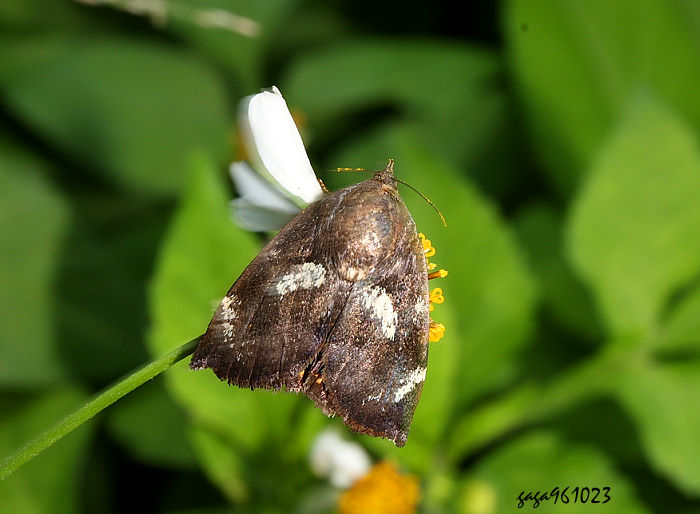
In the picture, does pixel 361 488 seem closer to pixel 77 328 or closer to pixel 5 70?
pixel 77 328

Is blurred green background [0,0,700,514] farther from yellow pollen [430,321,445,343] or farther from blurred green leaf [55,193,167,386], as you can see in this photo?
yellow pollen [430,321,445,343]

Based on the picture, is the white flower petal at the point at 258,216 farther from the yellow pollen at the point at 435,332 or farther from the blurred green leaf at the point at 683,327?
the blurred green leaf at the point at 683,327

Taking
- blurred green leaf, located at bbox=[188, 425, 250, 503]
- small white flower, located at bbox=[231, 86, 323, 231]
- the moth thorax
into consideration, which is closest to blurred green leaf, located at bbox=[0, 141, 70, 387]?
blurred green leaf, located at bbox=[188, 425, 250, 503]

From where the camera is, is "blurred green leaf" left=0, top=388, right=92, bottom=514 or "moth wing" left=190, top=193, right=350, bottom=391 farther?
"blurred green leaf" left=0, top=388, right=92, bottom=514

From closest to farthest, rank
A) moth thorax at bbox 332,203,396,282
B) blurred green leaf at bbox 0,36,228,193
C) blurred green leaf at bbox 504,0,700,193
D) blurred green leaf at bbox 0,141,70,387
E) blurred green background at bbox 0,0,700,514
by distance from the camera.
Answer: moth thorax at bbox 332,203,396,282, blurred green background at bbox 0,0,700,514, blurred green leaf at bbox 0,141,70,387, blurred green leaf at bbox 504,0,700,193, blurred green leaf at bbox 0,36,228,193

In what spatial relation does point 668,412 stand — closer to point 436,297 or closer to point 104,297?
point 436,297
